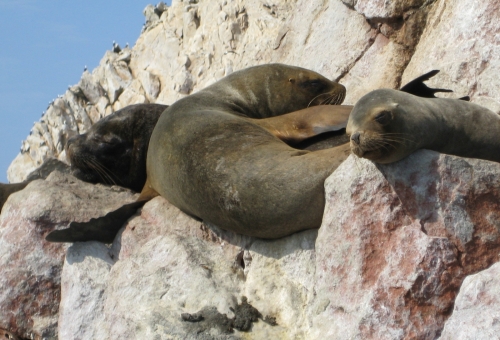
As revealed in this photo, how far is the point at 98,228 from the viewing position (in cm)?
599

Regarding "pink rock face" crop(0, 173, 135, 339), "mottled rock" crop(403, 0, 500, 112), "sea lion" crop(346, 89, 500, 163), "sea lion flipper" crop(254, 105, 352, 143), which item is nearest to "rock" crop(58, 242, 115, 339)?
"pink rock face" crop(0, 173, 135, 339)

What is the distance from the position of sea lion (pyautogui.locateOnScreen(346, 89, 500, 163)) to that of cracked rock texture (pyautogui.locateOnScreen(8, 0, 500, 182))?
1221 millimetres

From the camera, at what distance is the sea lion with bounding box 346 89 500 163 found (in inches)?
165

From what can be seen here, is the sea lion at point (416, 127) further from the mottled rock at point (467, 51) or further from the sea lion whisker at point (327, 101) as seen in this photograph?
the sea lion whisker at point (327, 101)

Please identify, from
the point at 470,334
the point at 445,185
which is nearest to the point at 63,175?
the point at 445,185

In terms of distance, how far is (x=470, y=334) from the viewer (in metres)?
3.34

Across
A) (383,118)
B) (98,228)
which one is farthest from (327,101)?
(383,118)

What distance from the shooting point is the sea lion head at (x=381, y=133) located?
4137 mm

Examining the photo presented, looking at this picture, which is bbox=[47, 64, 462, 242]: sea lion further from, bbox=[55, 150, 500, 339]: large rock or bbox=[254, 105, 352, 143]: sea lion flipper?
bbox=[55, 150, 500, 339]: large rock

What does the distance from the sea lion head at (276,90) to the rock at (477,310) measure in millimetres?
3457

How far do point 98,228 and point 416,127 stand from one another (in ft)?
9.16

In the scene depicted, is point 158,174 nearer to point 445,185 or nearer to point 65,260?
point 65,260

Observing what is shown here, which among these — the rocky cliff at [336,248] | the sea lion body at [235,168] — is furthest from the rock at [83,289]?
the sea lion body at [235,168]

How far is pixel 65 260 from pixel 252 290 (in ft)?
5.46
